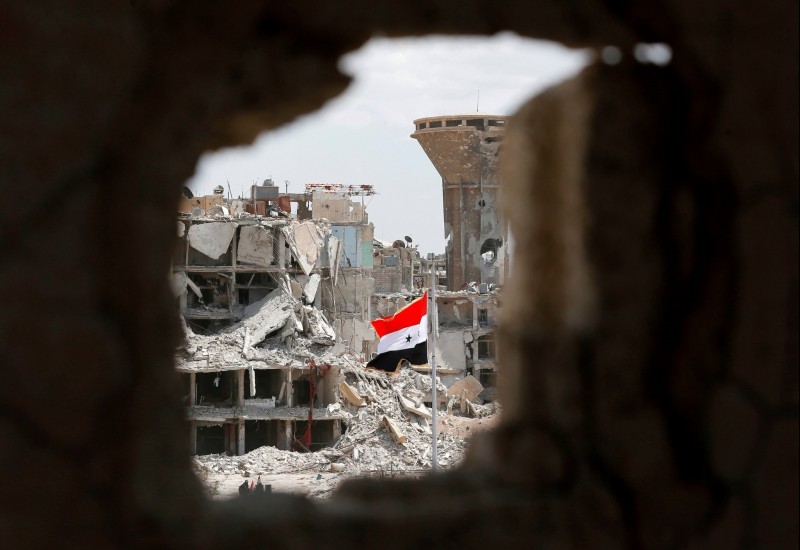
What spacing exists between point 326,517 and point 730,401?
789 mm

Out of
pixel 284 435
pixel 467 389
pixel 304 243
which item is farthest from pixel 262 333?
pixel 467 389

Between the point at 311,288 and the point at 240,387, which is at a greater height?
the point at 311,288

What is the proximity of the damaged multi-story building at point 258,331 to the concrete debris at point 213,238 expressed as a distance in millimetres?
23

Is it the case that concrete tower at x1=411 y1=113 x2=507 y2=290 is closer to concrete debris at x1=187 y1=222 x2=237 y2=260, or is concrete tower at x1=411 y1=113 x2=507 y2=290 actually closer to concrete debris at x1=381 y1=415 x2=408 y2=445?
concrete debris at x1=187 y1=222 x2=237 y2=260

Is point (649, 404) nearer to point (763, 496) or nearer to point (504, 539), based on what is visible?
point (763, 496)

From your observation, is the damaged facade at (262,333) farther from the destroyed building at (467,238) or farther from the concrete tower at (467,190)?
the concrete tower at (467,190)

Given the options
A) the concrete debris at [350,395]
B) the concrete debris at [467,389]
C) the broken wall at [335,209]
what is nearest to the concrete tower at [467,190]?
the broken wall at [335,209]

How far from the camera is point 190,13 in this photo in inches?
53.1

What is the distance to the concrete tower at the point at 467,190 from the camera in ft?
96.2

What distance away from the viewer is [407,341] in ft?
45.7

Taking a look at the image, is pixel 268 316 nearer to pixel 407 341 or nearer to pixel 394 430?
pixel 394 430

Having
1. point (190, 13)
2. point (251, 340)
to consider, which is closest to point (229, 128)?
point (190, 13)

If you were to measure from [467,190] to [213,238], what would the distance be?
11191 millimetres

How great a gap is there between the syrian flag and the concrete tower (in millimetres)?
15603
